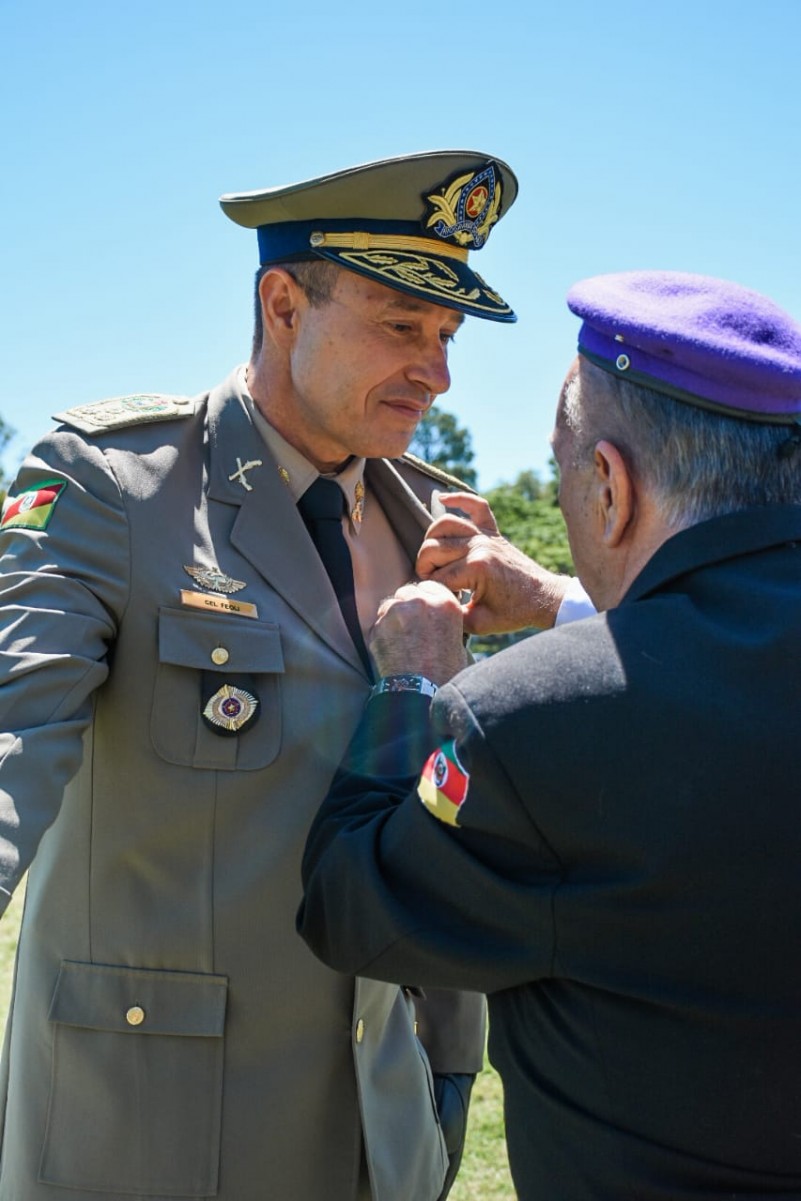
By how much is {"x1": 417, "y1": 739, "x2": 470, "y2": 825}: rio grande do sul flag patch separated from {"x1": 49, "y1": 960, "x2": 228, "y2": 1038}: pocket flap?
2.65ft

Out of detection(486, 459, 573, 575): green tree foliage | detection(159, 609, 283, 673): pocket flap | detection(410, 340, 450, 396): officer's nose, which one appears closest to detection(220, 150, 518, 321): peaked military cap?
detection(410, 340, 450, 396): officer's nose

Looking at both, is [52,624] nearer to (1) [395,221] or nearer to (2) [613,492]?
(2) [613,492]

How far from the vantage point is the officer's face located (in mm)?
2451

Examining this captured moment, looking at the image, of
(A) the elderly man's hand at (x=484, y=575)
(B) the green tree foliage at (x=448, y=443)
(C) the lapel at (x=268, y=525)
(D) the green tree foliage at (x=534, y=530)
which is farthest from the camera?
(B) the green tree foliage at (x=448, y=443)

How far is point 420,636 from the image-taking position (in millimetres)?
2178

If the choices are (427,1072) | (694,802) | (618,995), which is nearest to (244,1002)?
(427,1072)

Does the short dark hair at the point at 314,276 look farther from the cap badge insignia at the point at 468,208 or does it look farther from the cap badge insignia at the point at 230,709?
the cap badge insignia at the point at 230,709

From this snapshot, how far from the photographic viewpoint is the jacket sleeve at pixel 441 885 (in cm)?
155

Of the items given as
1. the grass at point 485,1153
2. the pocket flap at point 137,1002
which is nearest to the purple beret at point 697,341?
the pocket flap at point 137,1002

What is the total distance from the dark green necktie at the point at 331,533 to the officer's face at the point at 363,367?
3.7 inches

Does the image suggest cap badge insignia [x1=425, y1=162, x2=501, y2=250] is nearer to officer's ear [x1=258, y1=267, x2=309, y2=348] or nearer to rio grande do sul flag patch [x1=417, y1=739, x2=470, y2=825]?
officer's ear [x1=258, y1=267, x2=309, y2=348]

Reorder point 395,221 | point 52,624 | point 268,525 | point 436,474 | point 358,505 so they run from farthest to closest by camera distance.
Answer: point 436,474
point 358,505
point 395,221
point 268,525
point 52,624

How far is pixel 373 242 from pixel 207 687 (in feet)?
3.38

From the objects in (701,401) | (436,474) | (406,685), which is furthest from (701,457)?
(436,474)
